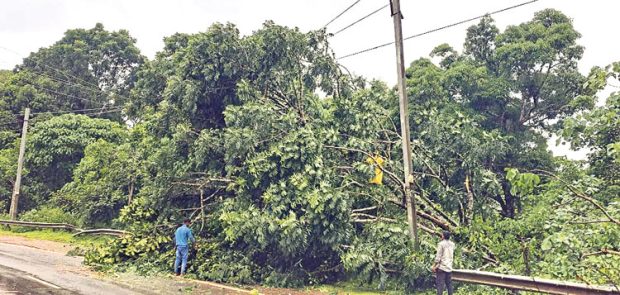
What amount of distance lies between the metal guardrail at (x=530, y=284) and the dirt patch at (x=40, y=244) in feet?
46.4

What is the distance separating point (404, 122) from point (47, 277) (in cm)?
905

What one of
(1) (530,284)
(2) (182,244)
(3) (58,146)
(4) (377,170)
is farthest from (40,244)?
(1) (530,284)

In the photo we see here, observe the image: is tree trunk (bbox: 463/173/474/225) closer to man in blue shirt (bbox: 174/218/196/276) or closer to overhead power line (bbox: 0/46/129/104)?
man in blue shirt (bbox: 174/218/196/276)

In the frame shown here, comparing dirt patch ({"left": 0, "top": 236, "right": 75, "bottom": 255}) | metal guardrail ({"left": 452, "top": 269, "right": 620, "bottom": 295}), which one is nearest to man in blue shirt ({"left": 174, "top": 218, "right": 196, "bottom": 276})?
metal guardrail ({"left": 452, "top": 269, "right": 620, "bottom": 295})

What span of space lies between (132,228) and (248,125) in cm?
500

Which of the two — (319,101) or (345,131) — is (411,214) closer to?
(345,131)

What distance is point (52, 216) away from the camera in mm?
24297

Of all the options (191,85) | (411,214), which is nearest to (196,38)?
(191,85)

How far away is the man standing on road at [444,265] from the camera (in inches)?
350

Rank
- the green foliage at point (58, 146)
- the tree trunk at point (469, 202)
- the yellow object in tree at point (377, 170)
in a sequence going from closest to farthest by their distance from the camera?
the yellow object in tree at point (377, 170), the tree trunk at point (469, 202), the green foliage at point (58, 146)

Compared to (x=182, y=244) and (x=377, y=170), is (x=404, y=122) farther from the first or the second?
(x=182, y=244)

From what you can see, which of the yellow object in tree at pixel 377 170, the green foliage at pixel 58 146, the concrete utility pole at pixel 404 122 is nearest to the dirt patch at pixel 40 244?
the green foliage at pixel 58 146

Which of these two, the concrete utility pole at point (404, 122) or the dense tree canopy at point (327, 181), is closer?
the dense tree canopy at point (327, 181)

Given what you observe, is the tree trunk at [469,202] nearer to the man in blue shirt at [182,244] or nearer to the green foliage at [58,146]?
the man in blue shirt at [182,244]
